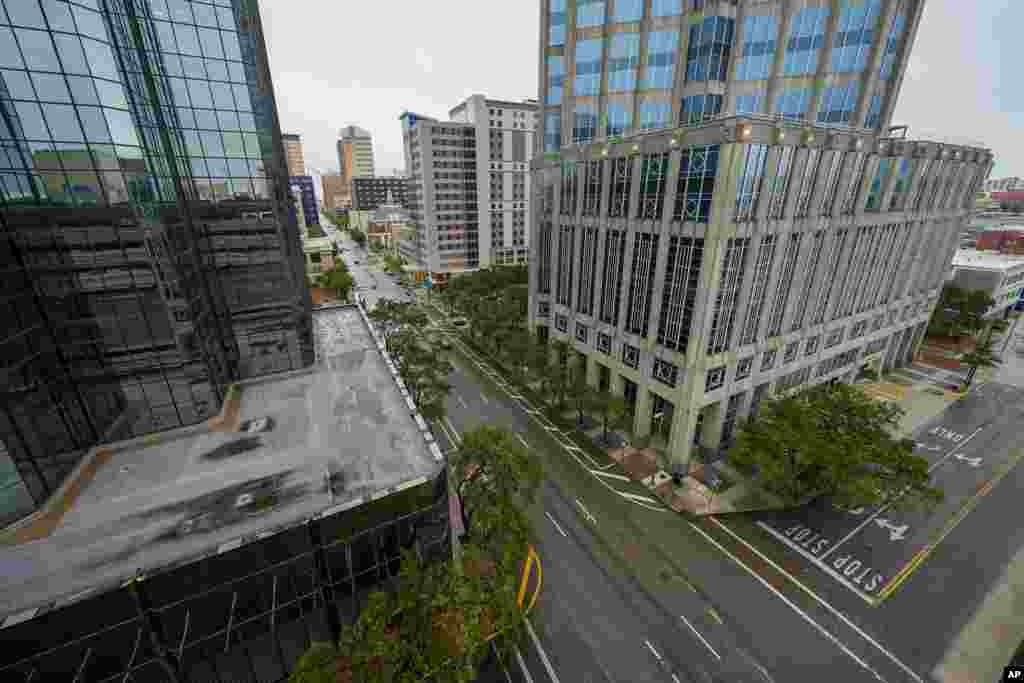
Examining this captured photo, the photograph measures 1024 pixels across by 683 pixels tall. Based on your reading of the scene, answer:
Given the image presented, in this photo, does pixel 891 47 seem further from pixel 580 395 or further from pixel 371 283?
pixel 371 283

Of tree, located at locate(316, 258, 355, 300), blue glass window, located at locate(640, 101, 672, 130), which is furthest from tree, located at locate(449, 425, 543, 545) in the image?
tree, located at locate(316, 258, 355, 300)

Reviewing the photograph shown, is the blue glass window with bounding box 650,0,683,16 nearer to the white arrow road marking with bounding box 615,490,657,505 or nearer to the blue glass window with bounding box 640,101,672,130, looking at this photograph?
the blue glass window with bounding box 640,101,672,130

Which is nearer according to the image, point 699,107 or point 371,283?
point 699,107

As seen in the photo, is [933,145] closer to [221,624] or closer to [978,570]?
[978,570]

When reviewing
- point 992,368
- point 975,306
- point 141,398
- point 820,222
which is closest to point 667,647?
point 141,398

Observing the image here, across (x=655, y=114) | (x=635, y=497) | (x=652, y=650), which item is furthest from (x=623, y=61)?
(x=652, y=650)
